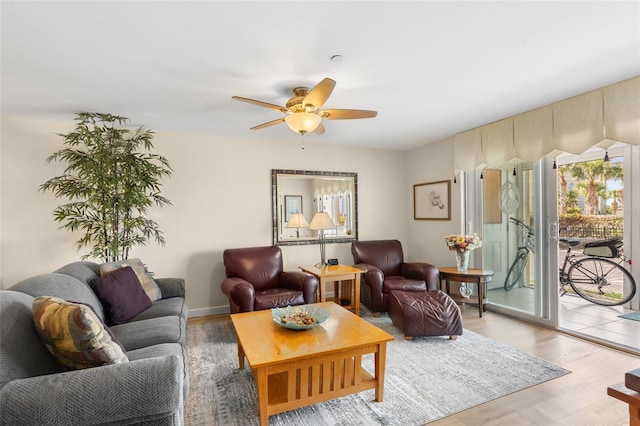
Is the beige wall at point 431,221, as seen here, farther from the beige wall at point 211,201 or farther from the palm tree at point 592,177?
the palm tree at point 592,177

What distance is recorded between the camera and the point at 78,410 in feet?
3.68

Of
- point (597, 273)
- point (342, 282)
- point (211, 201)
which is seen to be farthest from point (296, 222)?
point (597, 273)

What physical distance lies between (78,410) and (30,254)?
313 centimetres

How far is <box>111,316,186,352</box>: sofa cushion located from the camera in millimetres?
1962

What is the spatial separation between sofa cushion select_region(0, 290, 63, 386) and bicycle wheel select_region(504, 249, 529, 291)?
167 inches

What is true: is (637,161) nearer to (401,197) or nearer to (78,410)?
(401,197)

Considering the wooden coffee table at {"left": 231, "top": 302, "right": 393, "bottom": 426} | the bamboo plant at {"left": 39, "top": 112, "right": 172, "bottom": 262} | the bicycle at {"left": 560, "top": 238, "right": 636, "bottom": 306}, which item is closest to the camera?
the wooden coffee table at {"left": 231, "top": 302, "right": 393, "bottom": 426}

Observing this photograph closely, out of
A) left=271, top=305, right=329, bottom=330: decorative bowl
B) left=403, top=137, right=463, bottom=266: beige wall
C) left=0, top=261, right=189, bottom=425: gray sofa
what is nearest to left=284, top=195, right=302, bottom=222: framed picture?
left=403, top=137, right=463, bottom=266: beige wall

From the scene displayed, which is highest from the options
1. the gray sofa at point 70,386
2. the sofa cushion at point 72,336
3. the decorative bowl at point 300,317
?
the sofa cushion at point 72,336

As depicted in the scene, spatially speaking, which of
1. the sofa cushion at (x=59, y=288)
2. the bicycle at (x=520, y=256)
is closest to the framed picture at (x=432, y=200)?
the bicycle at (x=520, y=256)

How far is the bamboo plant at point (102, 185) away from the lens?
9.96 ft

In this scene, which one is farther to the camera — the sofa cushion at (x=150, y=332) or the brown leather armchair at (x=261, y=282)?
the brown leather armchair at (x=261, y=282)

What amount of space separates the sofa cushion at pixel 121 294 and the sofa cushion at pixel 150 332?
0.38 ft

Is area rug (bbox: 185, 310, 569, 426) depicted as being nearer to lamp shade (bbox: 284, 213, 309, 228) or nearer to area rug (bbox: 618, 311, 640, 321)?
lamp shade (bbox: 284, 213, 309, 228)
